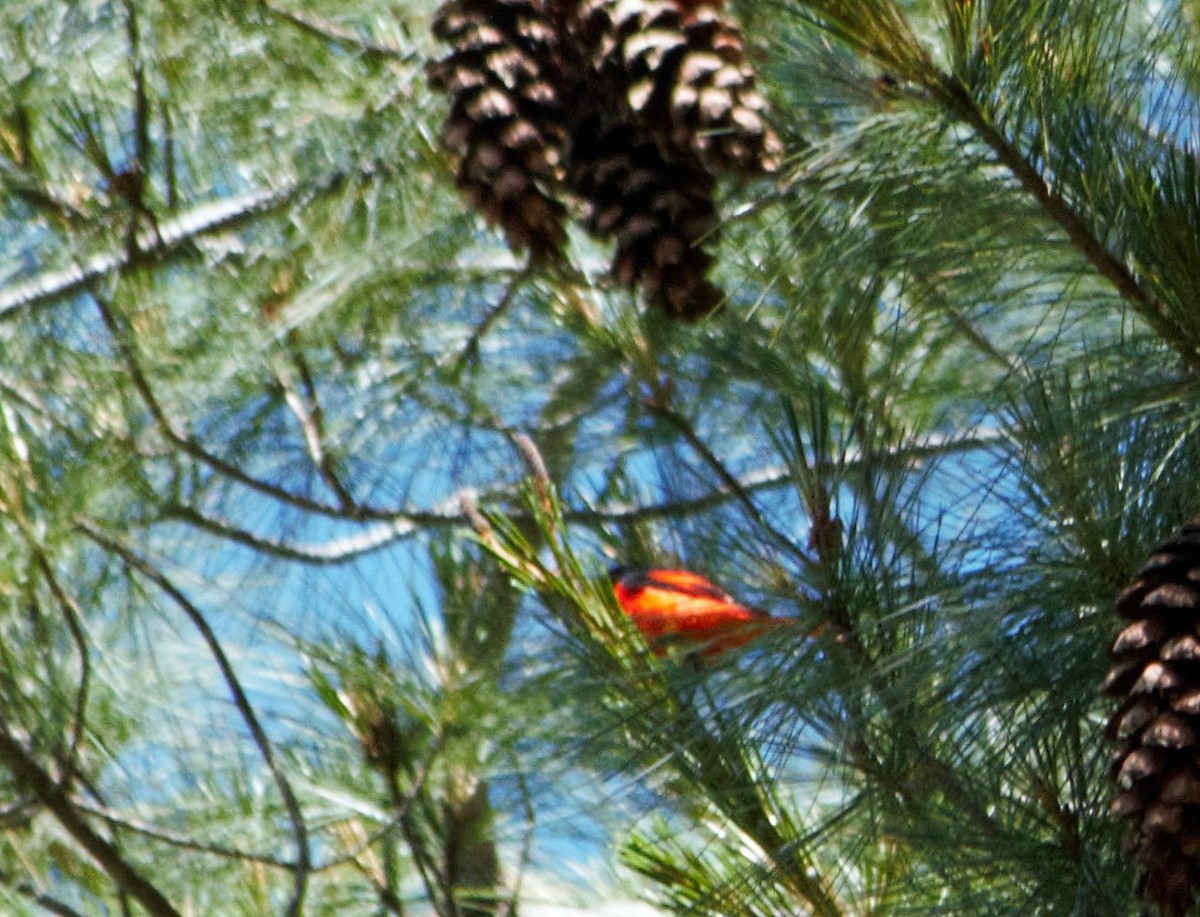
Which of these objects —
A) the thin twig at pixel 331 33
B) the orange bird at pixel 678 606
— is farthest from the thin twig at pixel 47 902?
the thin twig at pixel 331 33

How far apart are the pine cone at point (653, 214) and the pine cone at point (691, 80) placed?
0.09ft

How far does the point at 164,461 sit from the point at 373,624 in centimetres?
38

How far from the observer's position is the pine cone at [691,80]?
1.12 metres

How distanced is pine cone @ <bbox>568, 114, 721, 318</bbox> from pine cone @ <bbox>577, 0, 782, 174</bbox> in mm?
27

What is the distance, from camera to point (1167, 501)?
1.03m

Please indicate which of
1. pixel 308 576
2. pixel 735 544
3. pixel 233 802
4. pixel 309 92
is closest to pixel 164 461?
pixel 308 576

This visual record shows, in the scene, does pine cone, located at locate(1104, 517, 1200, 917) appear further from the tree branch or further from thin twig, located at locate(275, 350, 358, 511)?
thin twig, located at locate(275, 350, 358, 511)

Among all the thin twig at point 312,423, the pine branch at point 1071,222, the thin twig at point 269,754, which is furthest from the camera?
the thin twig at point 312,423

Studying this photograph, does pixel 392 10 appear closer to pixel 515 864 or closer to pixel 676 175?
pixel 676 175

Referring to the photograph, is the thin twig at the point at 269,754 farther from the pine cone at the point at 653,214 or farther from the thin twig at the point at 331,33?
the thin twig at the point at 331,33

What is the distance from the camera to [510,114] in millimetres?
1311

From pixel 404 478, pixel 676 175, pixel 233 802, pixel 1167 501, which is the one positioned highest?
pixel 404 478

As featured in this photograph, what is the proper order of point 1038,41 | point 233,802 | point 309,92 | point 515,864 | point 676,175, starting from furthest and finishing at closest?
point 515,864
point 233,802
point 309,92
point 676,175
point 1038,41

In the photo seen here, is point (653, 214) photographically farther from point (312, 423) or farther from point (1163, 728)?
point (312, 423)
